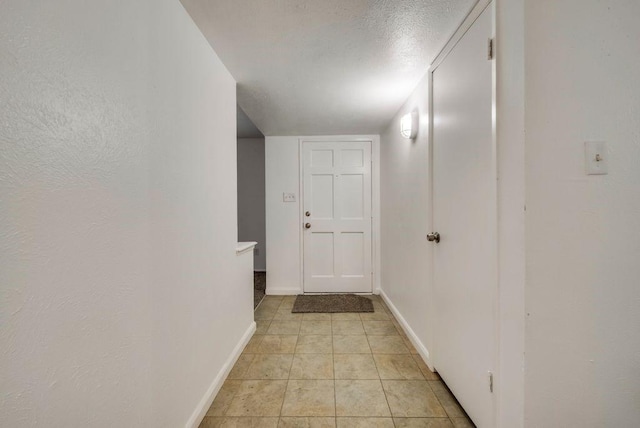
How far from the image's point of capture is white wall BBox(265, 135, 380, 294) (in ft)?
11.8

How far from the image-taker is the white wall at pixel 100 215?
1.98 ft

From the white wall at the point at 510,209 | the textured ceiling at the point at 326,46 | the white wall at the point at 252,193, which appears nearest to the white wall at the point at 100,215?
the textured ceiling at the point at 326,46

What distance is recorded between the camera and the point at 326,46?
1.64 m

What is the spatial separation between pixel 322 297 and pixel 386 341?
128 cm

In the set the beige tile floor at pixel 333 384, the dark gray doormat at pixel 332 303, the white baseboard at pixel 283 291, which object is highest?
the white baseboard at pixel 283 291

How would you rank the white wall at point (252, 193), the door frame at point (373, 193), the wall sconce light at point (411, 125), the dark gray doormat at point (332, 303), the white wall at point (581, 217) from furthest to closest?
the white wall at point (252, 193) < the door frame at point (373, 193) < the dark gray doormat at point (332, 303) < the wall sconce light at point (411, 125) < the white wall at point (581, 217)

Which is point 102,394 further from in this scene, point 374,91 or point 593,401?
point 374,91

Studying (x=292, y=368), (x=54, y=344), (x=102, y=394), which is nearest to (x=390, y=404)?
(x=292, y=368)

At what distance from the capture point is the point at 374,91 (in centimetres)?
229

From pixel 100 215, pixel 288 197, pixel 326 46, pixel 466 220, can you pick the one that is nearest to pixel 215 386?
pixel 100 215

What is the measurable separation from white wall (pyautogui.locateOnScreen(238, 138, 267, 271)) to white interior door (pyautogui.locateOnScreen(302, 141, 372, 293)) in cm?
155

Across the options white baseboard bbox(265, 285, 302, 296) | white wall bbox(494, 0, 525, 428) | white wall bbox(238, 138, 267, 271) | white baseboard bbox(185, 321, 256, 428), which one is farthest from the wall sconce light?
white wall bbox(238, 138, 267, 271)

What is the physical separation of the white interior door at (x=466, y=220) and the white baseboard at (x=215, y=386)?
54.0 inches

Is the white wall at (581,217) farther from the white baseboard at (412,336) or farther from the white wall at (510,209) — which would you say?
the white baseboard at (412,336)
